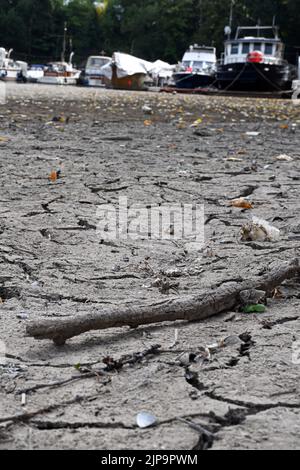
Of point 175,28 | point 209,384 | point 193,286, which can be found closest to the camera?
point 209,384

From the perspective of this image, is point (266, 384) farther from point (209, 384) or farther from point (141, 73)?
point (141, 73)

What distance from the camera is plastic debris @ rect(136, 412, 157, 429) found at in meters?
1.62

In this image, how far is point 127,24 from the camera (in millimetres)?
66438

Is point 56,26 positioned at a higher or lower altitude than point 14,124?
higher

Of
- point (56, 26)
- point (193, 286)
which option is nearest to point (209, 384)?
point (193, 286)

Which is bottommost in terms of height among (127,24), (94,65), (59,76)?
(59,76)

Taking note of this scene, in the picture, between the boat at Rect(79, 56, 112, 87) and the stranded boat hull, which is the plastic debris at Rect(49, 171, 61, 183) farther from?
the boat at Rect(79, 56, 112, 87)

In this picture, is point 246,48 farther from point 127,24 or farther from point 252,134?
point 127,24

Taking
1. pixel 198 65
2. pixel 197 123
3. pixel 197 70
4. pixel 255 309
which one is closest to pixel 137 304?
pixel 255 309

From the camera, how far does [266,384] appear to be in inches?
72.3

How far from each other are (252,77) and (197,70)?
27.2 ft

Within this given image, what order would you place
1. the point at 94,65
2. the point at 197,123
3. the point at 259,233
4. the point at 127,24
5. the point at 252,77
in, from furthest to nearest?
the point at 127,24 → the point at 94,65 → the point at 252,77 → the point at 197,123 → the point at 259,233

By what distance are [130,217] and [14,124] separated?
5450mm

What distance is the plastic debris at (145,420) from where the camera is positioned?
162 cm
